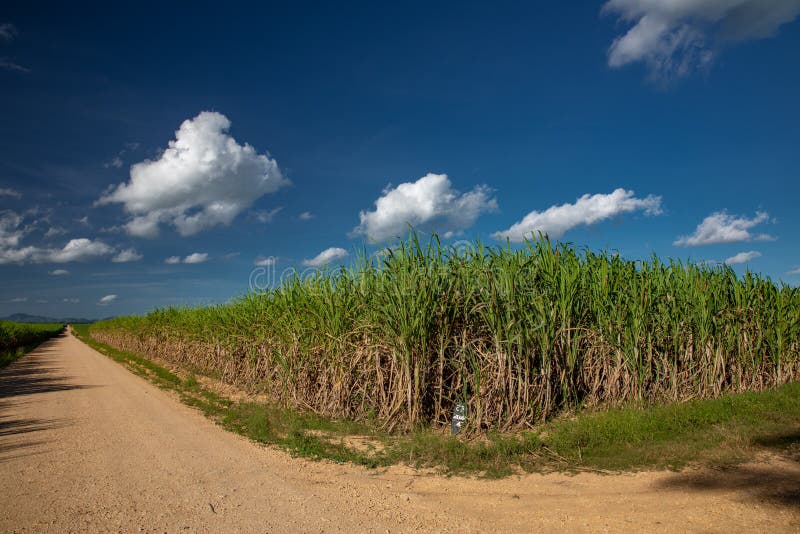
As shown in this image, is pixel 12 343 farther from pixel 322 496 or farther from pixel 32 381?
pixel 322 496

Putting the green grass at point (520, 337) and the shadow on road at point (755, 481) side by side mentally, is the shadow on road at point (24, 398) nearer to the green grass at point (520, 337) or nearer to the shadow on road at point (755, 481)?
the green grass at point (520, 337)

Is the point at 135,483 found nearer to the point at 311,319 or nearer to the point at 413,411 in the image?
the point at 413,411

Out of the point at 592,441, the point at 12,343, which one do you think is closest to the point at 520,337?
the point at 592,441

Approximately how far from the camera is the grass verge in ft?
16.9

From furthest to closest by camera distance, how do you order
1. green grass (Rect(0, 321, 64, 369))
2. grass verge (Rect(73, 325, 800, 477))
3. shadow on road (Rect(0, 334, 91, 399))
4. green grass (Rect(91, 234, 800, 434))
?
green grass (Rect(0, 321, 64, 369)), shadow on road (Rect(0, 334, 91, 399)), green grass (Rect(91, 234, 800, 434)), grass verge (Rect(73, 325, 800, 477))

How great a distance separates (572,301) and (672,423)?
2054mm

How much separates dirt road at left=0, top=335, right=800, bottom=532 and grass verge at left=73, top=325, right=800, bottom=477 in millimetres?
309

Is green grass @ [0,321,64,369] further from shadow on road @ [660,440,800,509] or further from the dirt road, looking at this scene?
shadow on road @ [660,440,800,509]

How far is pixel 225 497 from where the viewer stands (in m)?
4.43

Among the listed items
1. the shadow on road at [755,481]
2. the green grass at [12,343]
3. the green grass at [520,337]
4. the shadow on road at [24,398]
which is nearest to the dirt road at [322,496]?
the shadow on road at [755,481]

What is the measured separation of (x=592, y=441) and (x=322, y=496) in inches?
129

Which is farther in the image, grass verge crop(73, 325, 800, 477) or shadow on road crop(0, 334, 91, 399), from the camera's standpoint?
shadow on road crop(0, 334, 91, 399)

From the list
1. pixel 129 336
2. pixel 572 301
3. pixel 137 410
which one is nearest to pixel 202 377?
pixel 137 410

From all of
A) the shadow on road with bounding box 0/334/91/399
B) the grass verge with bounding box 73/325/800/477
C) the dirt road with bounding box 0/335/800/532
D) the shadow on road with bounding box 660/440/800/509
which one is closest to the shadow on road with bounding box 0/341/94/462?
the shadow on road with bounding box 0/334/91/399
